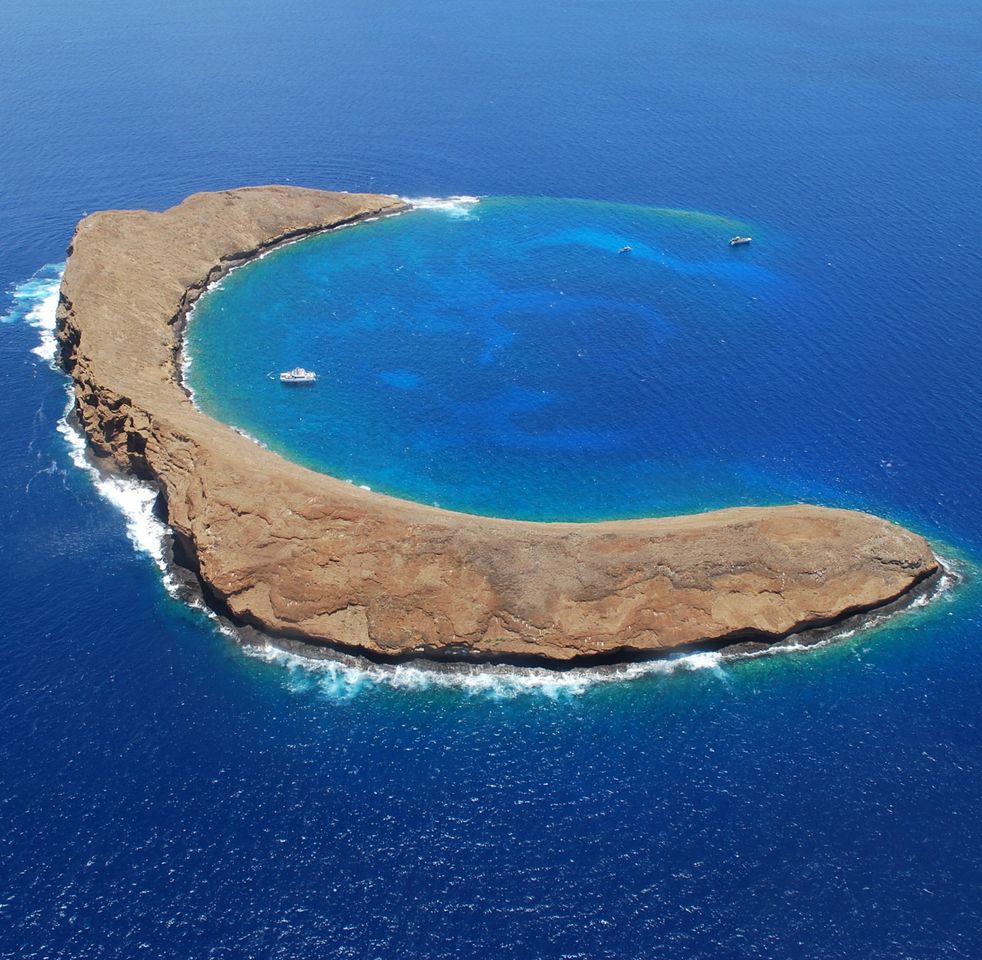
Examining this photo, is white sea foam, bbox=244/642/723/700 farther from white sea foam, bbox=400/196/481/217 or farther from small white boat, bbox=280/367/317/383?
white sea foam, bbox=400/196/481/217

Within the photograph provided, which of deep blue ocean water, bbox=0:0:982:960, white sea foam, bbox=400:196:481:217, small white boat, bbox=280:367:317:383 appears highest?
white sea foam, bbox=400:196:481:217

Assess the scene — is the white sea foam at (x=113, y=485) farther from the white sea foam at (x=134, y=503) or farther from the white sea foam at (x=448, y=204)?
the white sea foam at (x=448, y=204)

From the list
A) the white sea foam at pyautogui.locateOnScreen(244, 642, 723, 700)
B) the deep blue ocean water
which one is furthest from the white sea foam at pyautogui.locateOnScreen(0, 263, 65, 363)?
the white sea foam at pyautogui.locateOnScreen(244, 642, 723, 700)

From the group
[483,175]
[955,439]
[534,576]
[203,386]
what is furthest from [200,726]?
[483,175]

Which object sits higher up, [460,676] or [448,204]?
[448,204]

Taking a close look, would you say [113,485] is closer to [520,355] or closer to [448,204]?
[520,355]

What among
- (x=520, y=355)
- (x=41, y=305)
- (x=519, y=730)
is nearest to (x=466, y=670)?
(x=519, y=730)

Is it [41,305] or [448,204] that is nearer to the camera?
[41,305]
